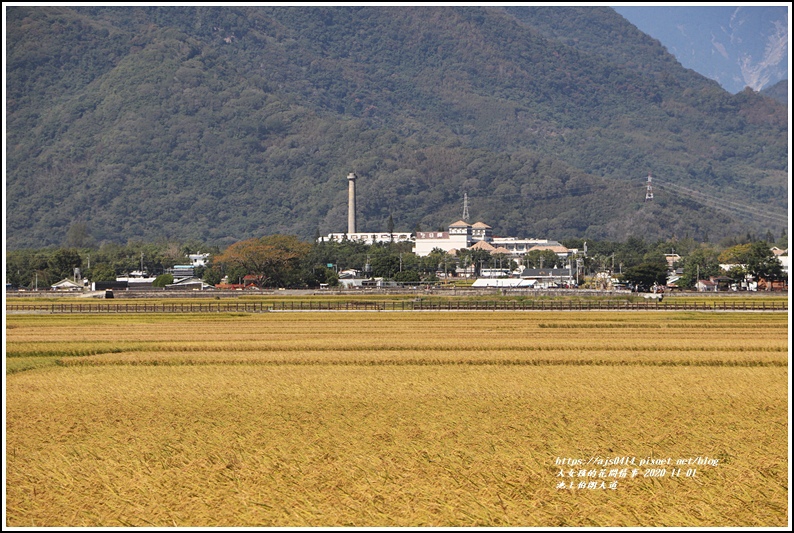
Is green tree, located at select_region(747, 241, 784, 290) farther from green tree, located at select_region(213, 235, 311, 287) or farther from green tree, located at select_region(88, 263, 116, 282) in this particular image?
green tree, located at select_region(88, 263, 116, 282)

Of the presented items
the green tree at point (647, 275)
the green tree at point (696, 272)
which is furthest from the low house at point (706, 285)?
the green tree at point (647, 275)

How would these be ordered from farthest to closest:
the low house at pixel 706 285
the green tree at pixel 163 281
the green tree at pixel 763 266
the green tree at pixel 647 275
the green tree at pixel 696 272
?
the green tree at pixel 696 272
the green tree at pixel 163 281
the low house at pixel 706 285
the green tree at pixel 647 275
the green tree at pixel 763 266

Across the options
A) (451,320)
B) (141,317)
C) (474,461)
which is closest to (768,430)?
(474,461)

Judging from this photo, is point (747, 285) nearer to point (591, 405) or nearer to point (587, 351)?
point (587, 351)

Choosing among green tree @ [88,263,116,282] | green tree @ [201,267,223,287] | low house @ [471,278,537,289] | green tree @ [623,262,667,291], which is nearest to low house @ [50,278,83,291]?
green tree @ [88,263,116,282]

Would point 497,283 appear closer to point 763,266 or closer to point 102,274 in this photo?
point 763,266

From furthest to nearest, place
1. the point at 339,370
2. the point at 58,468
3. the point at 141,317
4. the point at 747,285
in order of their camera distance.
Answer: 1. the point at 747,285
2. the point at 141,317
3. the point at 339,370
4. the point at 58,468

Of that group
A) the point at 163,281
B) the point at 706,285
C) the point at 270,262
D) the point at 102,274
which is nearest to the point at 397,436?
the point at 270,262

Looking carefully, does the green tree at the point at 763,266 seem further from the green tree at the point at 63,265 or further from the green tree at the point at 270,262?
the green tree at the point at 63,265
